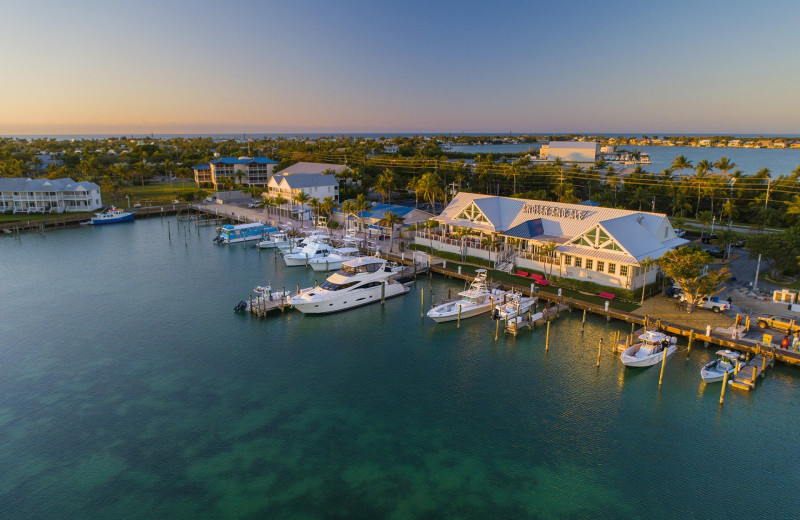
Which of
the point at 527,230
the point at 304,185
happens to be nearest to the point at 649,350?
A: the point at 527,230

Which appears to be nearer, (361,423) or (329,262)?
(361,423)

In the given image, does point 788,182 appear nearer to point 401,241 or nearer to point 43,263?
point 401,241

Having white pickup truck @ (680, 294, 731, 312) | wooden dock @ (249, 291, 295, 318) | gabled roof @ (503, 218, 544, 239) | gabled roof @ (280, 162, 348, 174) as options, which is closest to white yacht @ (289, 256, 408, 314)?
wooden dock @ (249, 291, 295, 318)

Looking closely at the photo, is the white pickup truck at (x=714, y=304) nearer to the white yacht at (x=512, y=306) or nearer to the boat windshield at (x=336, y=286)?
the white yacht at (x=512, y=306)

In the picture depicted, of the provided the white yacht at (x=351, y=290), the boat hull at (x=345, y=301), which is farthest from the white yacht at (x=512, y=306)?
the white yacht at (x=351, y=290)

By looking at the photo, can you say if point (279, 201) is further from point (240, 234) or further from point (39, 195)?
point (39, 195)

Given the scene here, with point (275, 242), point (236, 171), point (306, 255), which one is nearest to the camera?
point (306, 255)
